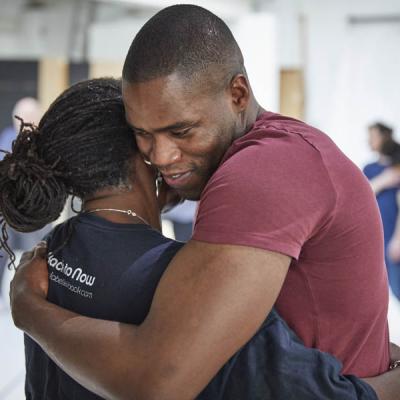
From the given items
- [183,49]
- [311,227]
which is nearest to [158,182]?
[183,49]

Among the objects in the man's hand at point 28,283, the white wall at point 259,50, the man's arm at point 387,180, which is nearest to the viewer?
the man's hand at point 28,283

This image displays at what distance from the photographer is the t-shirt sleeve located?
0.85 m

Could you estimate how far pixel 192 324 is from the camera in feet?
2.76

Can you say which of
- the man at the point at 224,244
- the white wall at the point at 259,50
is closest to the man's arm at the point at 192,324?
the man at the point at 224,244

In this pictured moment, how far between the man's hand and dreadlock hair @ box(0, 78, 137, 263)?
0.07m

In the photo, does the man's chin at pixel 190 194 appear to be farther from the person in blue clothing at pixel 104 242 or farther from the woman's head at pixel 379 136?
the woman's head at pixel 379 136

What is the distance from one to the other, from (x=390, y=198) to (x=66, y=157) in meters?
Answer: 3.59

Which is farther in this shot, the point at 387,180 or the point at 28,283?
the point at 387,180

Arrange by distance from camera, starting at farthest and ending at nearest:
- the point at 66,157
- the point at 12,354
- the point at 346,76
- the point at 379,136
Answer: the point at 346,76 → the point at 379,136 → the point at 12,354 → the point at 66,157

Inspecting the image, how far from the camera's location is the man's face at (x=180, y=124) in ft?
3.24

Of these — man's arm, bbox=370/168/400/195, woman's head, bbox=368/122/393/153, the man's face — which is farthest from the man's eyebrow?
woman's head, bbox=368/122/393/153

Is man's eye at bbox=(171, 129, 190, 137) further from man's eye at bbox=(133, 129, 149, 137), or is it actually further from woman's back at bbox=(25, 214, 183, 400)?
woman's back at bbox=(25, 214, 183, 400)

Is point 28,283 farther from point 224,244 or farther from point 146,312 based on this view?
point 224,244

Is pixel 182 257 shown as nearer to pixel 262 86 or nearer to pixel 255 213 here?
pixel 255 213
